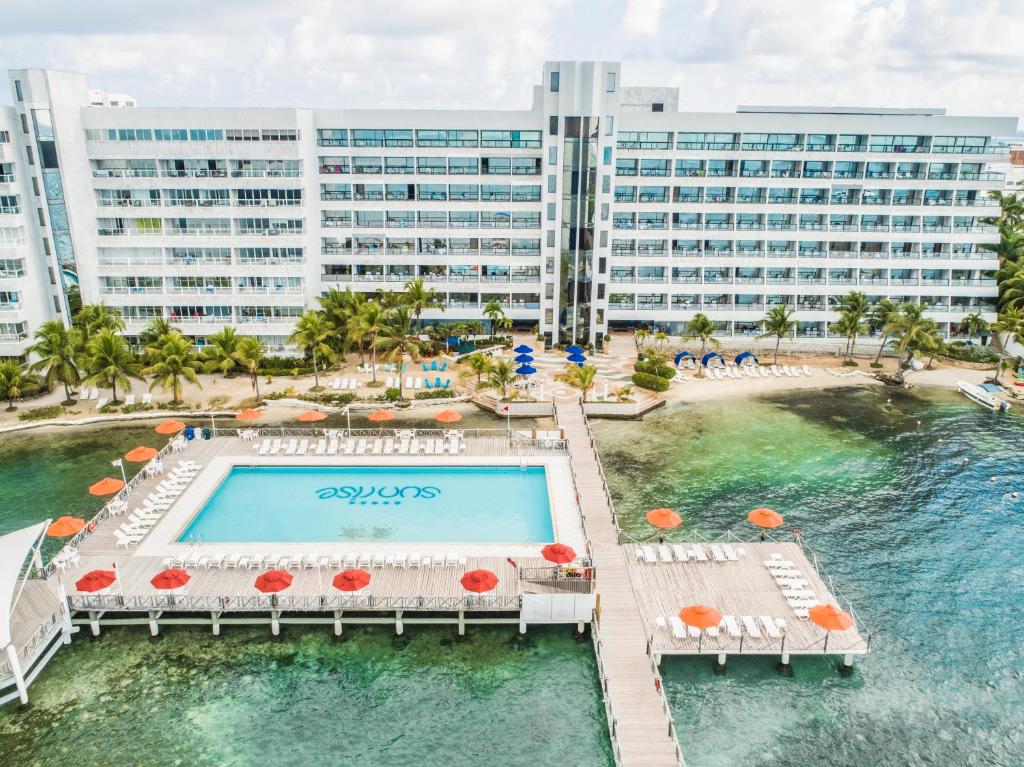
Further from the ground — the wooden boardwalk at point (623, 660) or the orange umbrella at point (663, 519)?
the orange umbrella at point (663, 519)

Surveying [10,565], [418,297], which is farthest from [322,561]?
[418,297]

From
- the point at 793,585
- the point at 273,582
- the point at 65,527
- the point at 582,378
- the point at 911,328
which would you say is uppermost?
the point at 911,328

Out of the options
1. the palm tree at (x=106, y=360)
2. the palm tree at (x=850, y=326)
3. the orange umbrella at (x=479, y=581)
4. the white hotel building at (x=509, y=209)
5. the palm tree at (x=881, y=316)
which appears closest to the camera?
the orange umbrella at (x=479, y=581)

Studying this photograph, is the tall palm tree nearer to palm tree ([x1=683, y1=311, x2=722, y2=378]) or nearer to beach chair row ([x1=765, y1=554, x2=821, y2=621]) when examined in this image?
palm tree ([x1=683, y1=311, x2=722, y2=378])

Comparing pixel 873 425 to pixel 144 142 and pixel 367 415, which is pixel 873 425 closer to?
pixel 367 415

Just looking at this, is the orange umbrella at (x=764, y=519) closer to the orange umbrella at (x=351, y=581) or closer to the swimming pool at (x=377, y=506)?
the swimming pool at (x=377, y=506)

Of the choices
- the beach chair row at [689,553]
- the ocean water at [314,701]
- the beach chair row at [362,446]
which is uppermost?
the beach chair row at [362,446]

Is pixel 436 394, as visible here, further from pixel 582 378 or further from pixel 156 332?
pixel 156 332

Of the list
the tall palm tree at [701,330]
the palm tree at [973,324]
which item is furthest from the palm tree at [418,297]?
the palm tree at [973,324]
